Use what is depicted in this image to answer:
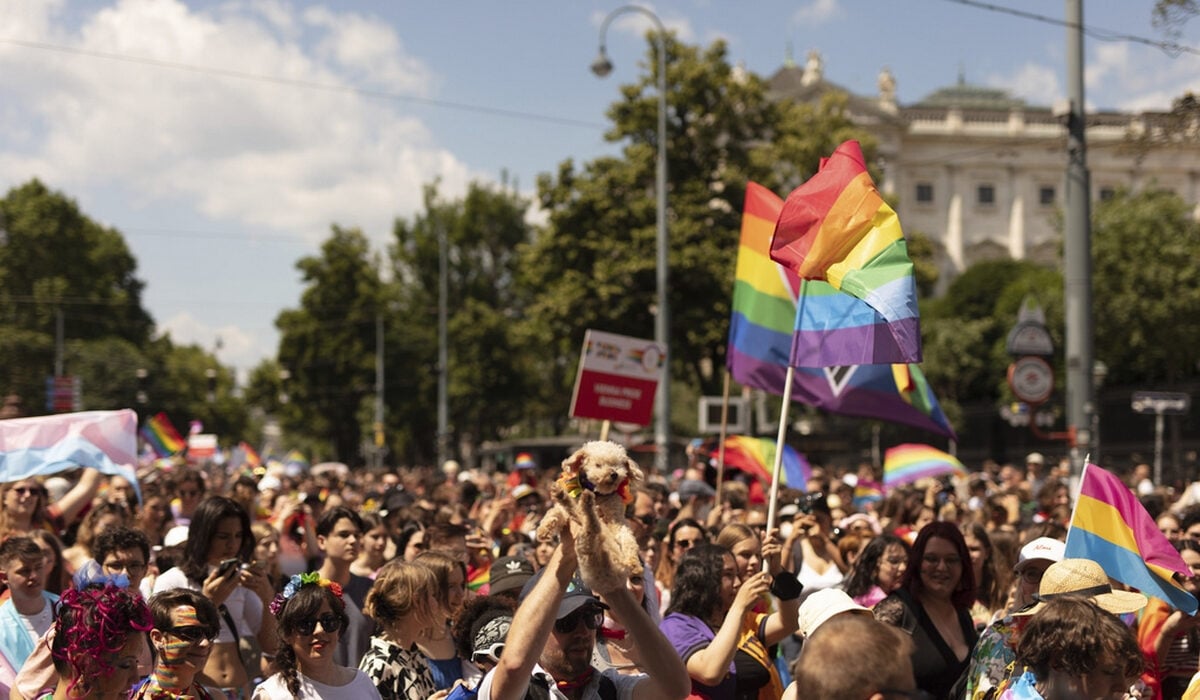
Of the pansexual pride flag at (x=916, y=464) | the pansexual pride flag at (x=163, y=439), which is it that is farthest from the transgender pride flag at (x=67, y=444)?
the pansexual pride flag at (x=163, y=439)

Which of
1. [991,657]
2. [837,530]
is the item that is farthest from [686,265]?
[991,657]

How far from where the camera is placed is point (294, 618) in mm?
5043

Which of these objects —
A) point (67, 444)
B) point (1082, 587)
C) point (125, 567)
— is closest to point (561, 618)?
point (1082, 587)

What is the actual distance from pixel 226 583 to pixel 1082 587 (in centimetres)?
347

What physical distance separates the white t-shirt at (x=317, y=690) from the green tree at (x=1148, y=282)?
131ft

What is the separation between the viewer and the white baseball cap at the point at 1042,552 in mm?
5762

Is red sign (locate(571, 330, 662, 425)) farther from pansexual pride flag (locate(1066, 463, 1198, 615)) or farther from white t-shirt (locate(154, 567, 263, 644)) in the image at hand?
pansexual pride flag (locate(1066, 463, 1198, 615))

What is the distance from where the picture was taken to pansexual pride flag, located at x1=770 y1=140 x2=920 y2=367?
6848 millimetres

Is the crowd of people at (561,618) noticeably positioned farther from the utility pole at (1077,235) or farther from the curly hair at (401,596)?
the utility pole at (1077,235)

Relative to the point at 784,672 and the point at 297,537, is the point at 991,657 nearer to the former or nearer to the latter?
the point at 784,672

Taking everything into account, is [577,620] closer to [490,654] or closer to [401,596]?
[490,654]

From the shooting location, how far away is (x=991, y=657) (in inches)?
192

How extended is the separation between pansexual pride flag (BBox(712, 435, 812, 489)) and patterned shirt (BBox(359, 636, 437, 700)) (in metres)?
8.71

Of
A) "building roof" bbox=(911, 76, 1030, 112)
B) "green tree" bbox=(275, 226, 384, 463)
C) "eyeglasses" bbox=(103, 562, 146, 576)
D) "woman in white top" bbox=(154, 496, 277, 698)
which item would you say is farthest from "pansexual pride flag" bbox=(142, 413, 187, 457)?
"building roof" bbox=(911, 76, 1030, 112)
